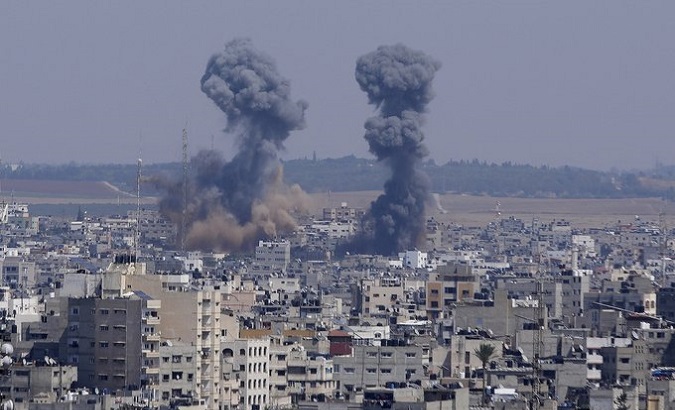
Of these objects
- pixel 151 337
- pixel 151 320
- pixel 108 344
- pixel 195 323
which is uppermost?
pixel 151 320

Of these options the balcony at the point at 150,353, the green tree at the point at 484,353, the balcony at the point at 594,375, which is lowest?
the balcony at the point at 594,375

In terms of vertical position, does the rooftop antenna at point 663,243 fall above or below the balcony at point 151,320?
below

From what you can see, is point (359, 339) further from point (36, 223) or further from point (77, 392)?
point (36, 223)

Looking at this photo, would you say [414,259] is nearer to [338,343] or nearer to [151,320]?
[338,343]

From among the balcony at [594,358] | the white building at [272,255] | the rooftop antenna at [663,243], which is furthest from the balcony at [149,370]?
the white building at [272,255]

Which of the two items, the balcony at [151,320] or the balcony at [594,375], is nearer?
the balcony at [151,320]

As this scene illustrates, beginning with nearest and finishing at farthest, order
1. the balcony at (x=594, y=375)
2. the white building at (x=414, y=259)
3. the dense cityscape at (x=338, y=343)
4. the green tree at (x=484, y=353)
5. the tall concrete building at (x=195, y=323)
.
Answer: the dense cityscape at (x=338, y=343), the tall concrete building at (x=195, y=323), the green tree at (x=484, y=353), the balcony at (x=594, y=375), the white building at (x=414, y=259)

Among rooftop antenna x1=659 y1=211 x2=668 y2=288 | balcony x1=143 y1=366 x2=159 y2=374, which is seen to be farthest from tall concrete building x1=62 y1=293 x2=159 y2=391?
rooftop antenna x1=659 y1=211 x2=668 y2=288

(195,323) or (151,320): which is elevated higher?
(151,320)

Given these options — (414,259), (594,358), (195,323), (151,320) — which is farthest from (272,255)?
(151,320)

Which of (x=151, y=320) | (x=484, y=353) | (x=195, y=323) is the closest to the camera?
(x=151, y=320)

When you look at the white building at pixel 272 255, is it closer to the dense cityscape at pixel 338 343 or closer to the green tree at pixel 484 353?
the dense cityscape at pixel 338 343

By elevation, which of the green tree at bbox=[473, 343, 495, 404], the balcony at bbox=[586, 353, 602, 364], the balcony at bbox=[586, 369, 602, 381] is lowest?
the balcony at bbox=[586, 369, 602, 381]

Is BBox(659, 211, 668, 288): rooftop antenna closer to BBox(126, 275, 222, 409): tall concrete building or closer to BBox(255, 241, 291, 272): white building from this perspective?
BBox(255, 241, 291, 272): white building
